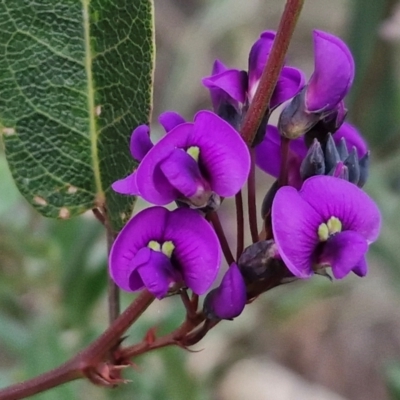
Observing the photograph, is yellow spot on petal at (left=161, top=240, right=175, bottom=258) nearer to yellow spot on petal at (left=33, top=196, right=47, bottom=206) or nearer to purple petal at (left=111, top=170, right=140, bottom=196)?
purple petal at (left=111, top=170, right=140, bottom=196)

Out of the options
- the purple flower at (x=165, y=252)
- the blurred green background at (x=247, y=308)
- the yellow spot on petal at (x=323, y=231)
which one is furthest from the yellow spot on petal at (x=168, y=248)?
the blurred green background at (x=247, y=308)

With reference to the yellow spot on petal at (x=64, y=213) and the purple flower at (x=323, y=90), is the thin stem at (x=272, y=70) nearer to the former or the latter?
the purple flower at (x=323, y=90)

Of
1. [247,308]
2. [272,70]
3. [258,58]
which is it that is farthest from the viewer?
[247,308]

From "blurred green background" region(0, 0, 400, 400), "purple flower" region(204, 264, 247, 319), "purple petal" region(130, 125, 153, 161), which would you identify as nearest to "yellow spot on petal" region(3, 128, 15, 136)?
"purple petal" region(130, 125, 153, 161)

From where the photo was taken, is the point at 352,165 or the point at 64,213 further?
the point at 64,213

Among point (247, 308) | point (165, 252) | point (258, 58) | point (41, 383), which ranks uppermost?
point (258, 58)

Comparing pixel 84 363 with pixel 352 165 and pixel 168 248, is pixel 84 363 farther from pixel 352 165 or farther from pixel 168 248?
pixel 352 165

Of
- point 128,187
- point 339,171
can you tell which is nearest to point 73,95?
point 128,187
